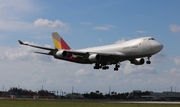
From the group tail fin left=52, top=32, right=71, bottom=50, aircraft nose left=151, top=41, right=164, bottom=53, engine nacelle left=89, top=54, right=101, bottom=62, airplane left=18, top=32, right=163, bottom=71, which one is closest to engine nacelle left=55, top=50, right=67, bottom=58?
airplane left=18, top=32, right=163, bottom=71

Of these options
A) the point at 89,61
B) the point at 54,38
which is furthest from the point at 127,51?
the point at 54,38

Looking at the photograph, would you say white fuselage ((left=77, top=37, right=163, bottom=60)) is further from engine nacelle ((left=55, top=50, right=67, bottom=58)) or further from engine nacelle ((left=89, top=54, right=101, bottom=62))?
engine nacelle ((left=55, top=50, right=67, bottom=58))

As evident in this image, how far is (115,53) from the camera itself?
3031 inches

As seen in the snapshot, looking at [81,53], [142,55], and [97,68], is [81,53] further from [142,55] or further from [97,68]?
[142,55]

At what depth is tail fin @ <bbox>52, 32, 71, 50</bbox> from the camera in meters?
97.0

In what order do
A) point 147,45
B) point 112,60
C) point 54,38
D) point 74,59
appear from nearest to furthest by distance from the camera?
1. point 147,45
2. point 112,60
3. point 74,59
4. point 54,38

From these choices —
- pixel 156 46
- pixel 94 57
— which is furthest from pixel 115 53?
pixel 156 46

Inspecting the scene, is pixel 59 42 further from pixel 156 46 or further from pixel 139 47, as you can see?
pixel 156 46

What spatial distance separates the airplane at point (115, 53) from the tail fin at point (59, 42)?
8.81 m

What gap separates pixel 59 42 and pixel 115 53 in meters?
25.3

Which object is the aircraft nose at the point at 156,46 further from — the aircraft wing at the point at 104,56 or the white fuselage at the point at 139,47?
the aircraft wing at the point at 104,56

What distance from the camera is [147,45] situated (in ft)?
238

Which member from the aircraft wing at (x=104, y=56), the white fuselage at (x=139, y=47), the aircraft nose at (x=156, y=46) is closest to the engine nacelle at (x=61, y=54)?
the aircraft wing at (x=104, y=56)

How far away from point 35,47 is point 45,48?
7.58 feet
